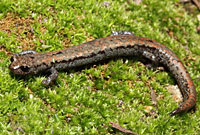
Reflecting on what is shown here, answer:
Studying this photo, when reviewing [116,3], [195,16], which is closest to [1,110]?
[116,3]

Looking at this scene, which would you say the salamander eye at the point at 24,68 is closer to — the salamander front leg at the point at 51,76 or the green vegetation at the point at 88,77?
the green vegetation at the point at 88,77

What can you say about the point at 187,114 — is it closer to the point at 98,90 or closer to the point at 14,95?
the point at 98,90

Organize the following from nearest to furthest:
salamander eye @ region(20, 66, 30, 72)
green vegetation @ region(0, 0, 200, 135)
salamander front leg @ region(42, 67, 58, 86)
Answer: green vegetation @ region(0, 0, 200, 135) < salamander eye @ region(20, 66, 30, 72) < salamander front leg @ region(42, 67, 58, 86)

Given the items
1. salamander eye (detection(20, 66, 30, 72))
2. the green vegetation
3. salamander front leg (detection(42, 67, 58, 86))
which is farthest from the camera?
salamander front leg (detection(42, 67, 58, 86))

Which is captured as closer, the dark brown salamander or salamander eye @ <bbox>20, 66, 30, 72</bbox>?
salamander eye @ <bbox>20, 66, 30, 72</bbox>

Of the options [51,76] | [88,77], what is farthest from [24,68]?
[88,77]

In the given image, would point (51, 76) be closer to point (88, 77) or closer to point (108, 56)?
point (88, 77)

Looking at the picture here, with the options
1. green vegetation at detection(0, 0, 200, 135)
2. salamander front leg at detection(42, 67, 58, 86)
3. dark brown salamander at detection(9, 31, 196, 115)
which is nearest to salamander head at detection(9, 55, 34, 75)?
dark brown salamander at detection(9, 31, 196, 115)

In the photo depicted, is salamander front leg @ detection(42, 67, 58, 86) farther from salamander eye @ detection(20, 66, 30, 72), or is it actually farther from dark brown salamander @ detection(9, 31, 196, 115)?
salamander eye @ detection(20, 66, 30, 72)
